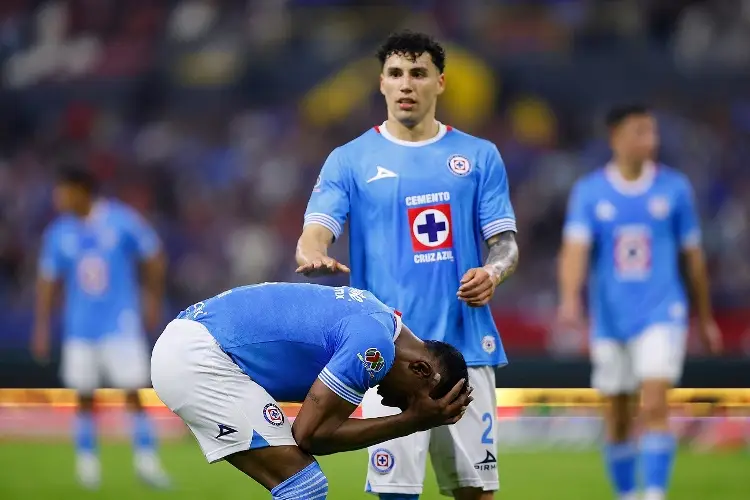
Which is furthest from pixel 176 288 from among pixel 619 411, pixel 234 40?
pixel 619 411

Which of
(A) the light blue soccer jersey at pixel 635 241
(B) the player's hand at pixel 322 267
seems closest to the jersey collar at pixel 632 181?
(A) the light blue soccer jersey at pixel 635 241

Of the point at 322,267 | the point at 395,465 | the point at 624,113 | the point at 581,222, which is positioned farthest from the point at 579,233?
the point at 322,267

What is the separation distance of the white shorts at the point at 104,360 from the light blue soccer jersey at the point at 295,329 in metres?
6.62

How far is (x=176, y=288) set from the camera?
54.0 ft

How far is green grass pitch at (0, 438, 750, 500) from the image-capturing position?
31.4ft

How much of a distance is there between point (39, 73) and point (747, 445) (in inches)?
471

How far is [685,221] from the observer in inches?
347

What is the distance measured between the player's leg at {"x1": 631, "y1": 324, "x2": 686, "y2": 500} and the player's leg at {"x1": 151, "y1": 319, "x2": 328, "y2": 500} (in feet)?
12.4

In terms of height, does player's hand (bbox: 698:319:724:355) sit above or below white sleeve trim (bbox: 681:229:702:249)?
below

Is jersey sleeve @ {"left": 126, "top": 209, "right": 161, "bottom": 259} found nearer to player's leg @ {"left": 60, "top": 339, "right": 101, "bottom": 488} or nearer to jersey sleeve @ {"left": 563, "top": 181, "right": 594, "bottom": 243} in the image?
player's leg @ {"left": 60, "top": 339, "right": 101, "bottom": 488}

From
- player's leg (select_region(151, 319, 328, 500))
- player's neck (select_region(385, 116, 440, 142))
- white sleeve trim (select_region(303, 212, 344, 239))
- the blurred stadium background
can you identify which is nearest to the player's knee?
player's leg (select_region(151, 319, 328, 500))

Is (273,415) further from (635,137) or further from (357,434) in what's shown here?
(635,137)

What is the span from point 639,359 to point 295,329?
Result: 4264mm

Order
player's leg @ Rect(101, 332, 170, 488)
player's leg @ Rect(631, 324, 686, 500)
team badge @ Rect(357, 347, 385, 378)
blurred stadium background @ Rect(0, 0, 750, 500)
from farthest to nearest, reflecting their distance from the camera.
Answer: blurred stadium background @ Rect(0, 0, 750, 500) < player's leg @ Rect(101, 332, 170, 488) < player's leg @ Rect(631, 324, 686, 500) < team badge @ Rect(357, 347, 385, 378)
